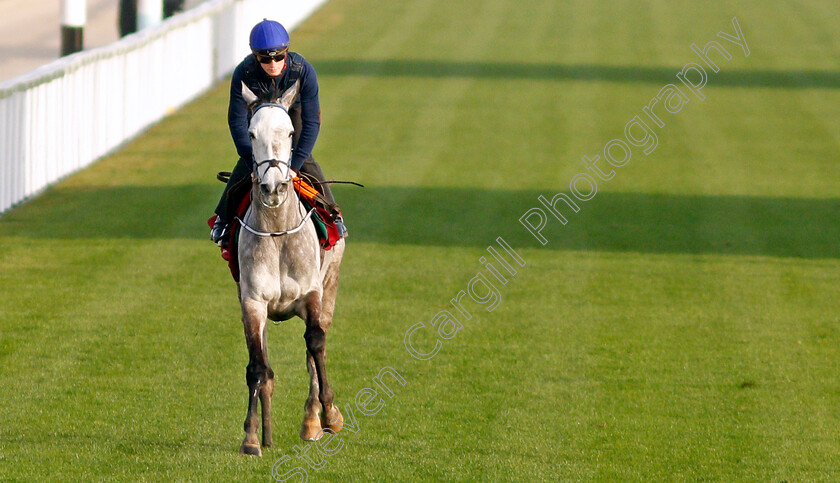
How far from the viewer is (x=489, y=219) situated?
18.0 metres

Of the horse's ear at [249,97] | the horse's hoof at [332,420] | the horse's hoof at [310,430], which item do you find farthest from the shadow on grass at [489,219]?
the horse's ear at [249,97]

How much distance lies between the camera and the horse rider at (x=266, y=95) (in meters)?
8.12

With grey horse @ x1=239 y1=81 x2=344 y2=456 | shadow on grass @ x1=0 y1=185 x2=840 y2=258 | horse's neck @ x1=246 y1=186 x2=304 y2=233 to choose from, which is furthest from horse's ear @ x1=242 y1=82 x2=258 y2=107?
shadow on grass @ x1=0 y1=185 x2=840 y2=258

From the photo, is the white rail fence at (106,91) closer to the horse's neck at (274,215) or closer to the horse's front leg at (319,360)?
the horse's front leg at (319,360)

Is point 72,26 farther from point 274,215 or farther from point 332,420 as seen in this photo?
point 274,215

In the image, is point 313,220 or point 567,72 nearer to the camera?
point 313,220

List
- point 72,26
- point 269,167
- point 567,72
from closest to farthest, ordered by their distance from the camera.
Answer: point 269,167
point 72,26
point 567,72

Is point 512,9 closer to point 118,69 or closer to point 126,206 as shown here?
point 118,69

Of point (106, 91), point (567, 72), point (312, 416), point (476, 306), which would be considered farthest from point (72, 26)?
point (312, 416)

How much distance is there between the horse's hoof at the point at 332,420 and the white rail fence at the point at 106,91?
9479 mm

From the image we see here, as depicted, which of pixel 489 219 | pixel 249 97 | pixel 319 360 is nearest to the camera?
pixel 249 97

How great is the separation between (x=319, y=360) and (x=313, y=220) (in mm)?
985

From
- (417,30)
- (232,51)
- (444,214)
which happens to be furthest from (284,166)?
(417,30)

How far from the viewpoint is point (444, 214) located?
18312 mm
